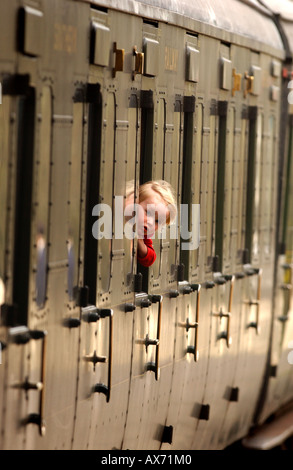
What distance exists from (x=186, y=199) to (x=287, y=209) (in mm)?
3136

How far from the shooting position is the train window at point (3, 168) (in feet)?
15.2

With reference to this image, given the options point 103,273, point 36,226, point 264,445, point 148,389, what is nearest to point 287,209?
point 264,445

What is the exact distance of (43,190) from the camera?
16.5 ft

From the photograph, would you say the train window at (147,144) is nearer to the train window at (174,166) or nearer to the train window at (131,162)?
the train window at (131,162)

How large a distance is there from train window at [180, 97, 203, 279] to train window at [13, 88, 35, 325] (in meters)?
2.47

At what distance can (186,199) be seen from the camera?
742cm

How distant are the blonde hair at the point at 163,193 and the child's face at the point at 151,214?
19 mm

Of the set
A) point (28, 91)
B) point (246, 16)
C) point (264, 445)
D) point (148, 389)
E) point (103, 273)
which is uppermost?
point (246, 16)

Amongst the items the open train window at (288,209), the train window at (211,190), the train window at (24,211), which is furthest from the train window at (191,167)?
the open train window at (288,209)

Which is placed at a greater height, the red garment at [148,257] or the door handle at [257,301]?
the red garment at [148,257]

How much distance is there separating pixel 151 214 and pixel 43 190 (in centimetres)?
156

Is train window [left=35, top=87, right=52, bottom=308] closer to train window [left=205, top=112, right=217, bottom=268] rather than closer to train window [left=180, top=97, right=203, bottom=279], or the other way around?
train window [left=180, top=97, right=203, bottom=279]

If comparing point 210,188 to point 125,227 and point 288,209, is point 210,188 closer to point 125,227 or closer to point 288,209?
point 125,227

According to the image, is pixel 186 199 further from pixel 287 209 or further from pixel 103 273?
pixel 287 209
